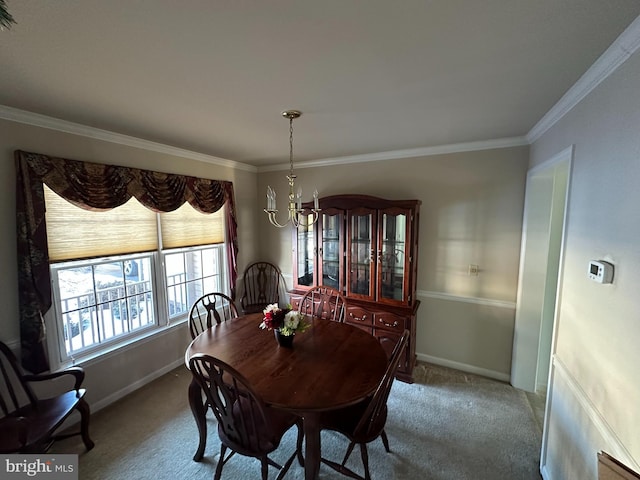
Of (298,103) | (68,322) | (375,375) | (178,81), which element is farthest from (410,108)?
(68,322)

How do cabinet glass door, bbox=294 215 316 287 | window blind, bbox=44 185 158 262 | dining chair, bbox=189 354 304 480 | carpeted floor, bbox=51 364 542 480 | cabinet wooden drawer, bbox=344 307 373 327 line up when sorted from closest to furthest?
dining chair, bbox=189 354 304 480, carpeted floor, bbox=51 364 542 480, window blind, bbox=44 185 158 262, cabinet wooden drawer, bbox=344 307 373 327, cabinet glass door, bbox=294 215 316 287

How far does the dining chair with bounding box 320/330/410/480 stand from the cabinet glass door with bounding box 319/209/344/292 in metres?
1.54

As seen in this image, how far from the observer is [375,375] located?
1653 millimetres

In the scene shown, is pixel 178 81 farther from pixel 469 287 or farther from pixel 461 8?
pixel 469 287

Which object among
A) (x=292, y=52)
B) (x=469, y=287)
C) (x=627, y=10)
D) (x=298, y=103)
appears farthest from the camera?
(x=469, y=287)

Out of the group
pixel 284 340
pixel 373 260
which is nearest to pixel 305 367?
pixel 284 340

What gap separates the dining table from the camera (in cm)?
147

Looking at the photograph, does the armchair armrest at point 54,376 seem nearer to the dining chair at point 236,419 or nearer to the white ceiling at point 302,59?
the dining chair at point 236,419

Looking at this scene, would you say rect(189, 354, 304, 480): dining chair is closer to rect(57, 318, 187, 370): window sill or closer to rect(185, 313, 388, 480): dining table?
rect(185, 313, 388, 480): dining table

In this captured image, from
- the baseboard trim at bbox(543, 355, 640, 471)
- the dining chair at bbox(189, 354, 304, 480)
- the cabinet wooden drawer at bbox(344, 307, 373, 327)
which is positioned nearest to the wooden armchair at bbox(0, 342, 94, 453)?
the dining chair at bbox(189, 354, 304, 480)

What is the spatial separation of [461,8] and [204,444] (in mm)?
2826

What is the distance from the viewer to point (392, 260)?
2.99m

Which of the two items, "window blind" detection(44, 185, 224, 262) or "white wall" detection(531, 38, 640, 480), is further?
"window blind" detection(44, 185, 224, 262)

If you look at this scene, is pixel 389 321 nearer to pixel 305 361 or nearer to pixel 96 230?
pixel 305 361
